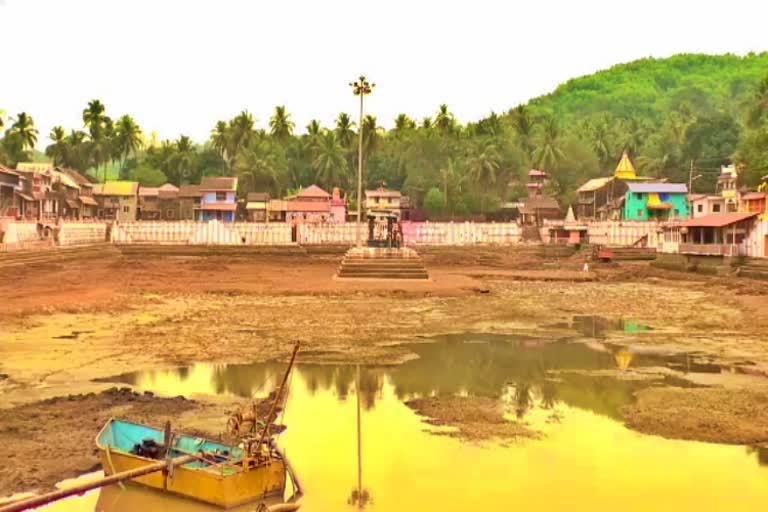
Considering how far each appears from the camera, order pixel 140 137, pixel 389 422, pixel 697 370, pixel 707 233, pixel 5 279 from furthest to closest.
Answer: pixel 140 137 → pixel 707 233 → pixel 5 279 → pixel 697 370 → pixel 389 422

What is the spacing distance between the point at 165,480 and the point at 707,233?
5497 cm

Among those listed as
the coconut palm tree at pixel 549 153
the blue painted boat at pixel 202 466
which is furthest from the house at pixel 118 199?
the blue painted boat at pixel 202 466

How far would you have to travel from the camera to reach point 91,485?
10.0 metres

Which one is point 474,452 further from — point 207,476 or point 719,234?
point 719,234

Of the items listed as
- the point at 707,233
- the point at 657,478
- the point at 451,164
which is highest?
the point at 451,164

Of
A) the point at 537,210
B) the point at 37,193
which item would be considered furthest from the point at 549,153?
the point at 37,193

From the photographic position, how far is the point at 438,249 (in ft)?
247

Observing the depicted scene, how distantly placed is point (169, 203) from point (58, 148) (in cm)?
2141

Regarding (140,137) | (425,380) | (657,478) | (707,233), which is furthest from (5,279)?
(140,137)

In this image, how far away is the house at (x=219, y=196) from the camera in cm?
9319

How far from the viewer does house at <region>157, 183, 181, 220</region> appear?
98.2 meters

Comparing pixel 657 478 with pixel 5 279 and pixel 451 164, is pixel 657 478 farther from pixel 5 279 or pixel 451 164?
pixel 451 164

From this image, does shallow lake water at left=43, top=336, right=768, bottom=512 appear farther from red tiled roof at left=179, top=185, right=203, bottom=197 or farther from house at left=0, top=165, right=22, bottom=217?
red tiled roof at left=179, top=185, right=203, bottom=197

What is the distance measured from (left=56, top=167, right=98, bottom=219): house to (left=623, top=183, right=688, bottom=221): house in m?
64.0
